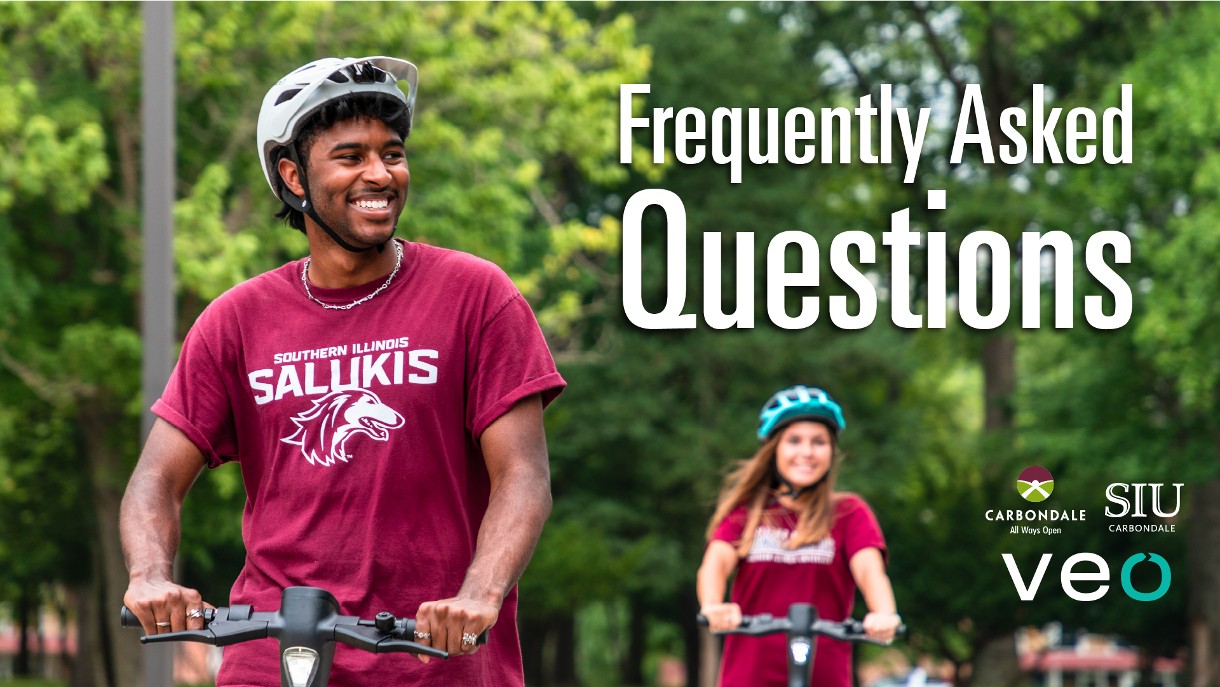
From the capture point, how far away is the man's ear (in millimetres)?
3256

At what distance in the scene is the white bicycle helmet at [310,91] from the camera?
317cm

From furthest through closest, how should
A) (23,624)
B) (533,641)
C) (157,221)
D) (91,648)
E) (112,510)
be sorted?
(23,624) < (533,641) < (91,648) < (112,510) < (157,221)

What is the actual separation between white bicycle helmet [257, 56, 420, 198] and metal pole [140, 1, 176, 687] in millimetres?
3051

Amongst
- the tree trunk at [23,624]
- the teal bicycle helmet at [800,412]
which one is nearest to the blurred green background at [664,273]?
the tree trunk at [23,624]

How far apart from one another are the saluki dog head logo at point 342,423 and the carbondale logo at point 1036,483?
27.5 m

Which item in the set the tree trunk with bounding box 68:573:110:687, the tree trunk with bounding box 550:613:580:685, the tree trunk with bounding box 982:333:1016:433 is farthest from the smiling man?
the tree trunk with bounding box 550:613:580:685

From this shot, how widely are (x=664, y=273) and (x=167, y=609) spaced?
3075cm

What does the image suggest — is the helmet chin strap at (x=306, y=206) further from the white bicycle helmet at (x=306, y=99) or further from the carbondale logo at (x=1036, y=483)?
the carbondale logo at (x=1036, y=483)

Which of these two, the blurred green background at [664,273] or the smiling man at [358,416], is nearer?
the smiling man at [358,416]

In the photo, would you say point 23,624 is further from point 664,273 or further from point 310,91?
point 310,91

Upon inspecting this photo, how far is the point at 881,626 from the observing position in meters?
5.50

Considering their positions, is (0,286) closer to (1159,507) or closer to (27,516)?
(27,516)

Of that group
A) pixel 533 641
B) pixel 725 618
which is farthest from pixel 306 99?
pixel 533 641

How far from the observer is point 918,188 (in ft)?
106
